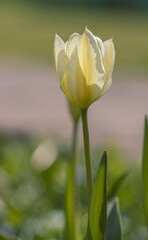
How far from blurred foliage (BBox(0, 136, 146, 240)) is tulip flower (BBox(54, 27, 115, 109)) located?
616 millimetres

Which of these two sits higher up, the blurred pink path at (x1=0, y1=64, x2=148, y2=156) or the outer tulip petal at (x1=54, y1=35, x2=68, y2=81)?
the outer tulip petal at (x1=54, y1=35, x2=68, y2=81)

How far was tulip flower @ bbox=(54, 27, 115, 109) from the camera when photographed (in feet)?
2.99

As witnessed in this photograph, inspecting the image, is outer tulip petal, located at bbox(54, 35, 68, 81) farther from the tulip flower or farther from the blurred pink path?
the blurred pink path

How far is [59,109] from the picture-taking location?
5410 millimetres

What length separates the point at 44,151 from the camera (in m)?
2.19

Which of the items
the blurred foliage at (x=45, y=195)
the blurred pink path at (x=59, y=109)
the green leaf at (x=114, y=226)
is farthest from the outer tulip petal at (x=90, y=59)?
the blurred pink path at (x=59, y=109)

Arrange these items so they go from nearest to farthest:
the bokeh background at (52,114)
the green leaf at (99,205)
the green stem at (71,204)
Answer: the green leaf at (99,205)
the green stem at (71,204)
the bokeh background at (52,114)

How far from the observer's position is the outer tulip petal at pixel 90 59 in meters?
0.91

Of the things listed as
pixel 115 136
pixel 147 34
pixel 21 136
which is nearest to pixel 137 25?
pixel 147 34

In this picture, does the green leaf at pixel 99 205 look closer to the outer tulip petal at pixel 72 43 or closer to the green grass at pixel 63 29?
the outer tulip petal at pixel 72 43

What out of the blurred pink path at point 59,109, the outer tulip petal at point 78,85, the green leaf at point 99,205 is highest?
the outer tulip petal at point 78,85

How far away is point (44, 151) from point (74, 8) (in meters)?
13.1

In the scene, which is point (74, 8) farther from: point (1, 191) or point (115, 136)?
point (1, 191)

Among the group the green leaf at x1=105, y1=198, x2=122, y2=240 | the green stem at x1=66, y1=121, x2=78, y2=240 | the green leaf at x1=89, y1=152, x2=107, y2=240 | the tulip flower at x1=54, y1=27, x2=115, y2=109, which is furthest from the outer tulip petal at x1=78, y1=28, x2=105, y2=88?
the green stem at x1=66, y1=121, x2=78, y2=240
